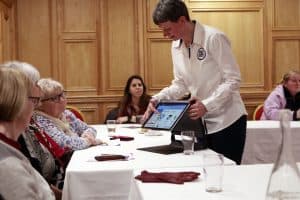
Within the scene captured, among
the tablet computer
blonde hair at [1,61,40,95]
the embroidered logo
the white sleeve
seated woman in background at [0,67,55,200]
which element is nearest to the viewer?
seated woman in background at [0,67,55,200]

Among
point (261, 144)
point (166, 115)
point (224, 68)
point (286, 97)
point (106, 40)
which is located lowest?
point (261, 144)

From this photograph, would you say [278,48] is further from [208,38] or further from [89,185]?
[89,185]

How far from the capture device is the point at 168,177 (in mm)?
1779

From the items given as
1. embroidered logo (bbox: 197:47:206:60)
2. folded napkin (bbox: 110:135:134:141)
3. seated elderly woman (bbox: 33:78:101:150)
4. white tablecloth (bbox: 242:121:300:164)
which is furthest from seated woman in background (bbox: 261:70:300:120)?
embroidered logo (bbox: 197:47:206:60)

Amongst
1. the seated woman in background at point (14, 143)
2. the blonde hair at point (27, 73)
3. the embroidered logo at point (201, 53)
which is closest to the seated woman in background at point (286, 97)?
the embroidered logo at point (201, 53)

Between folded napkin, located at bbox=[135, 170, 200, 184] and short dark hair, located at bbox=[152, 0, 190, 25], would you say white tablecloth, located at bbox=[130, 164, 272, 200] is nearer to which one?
folded napkin, located at bbox=[135, 170, 200, 184]

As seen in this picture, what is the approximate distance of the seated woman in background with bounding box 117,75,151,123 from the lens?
17.1ft

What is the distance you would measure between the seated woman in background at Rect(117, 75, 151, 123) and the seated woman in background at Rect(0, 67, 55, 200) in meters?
3.46

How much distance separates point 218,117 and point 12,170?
153 centimetres

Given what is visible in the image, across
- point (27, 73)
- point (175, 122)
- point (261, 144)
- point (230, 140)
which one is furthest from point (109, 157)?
point (261, 144)

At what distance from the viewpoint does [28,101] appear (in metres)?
1.64

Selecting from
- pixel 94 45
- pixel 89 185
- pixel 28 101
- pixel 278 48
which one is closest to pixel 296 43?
pixel 278 48

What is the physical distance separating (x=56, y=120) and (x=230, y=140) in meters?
1.09

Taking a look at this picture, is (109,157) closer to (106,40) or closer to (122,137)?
(122,137)
